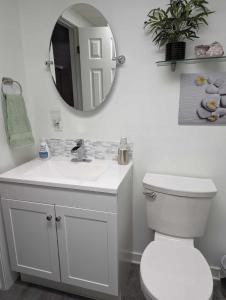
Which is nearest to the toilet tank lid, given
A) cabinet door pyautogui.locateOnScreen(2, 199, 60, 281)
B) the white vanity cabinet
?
the white vanity cabinet

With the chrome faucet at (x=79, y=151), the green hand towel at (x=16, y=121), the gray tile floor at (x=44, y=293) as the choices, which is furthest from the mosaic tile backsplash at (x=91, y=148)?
the gray tile floor at (x=44, y=293)

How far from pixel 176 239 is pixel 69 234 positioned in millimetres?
682

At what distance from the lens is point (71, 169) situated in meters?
1.56

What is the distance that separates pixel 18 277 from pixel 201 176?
1577mm

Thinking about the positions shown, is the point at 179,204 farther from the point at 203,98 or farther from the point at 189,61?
the point at 189,61

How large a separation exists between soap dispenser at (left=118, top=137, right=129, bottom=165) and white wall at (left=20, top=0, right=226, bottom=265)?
0.08m

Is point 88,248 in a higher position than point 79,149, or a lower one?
lower

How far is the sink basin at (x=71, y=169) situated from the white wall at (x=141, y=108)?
0.23 meters

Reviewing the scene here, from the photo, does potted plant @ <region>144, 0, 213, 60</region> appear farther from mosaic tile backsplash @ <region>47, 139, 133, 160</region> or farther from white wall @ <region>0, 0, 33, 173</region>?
white wall @ <region>0, 0, 33, 173</region>

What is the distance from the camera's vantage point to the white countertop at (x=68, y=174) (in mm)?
1149

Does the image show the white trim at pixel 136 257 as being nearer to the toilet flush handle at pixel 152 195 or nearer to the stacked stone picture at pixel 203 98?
the toilet flush handle at pixel 152 195

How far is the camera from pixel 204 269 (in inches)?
41.9

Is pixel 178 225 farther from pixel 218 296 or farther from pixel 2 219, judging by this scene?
pixel 2 219

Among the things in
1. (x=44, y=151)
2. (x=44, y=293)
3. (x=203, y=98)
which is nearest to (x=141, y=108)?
(x=203, y=98)
